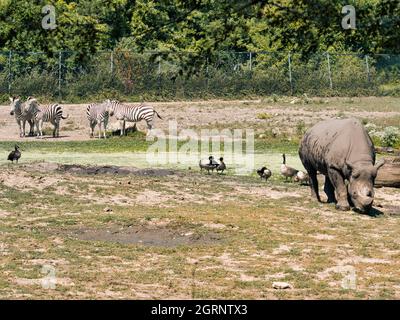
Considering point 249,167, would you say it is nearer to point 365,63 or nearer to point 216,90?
point 216,90

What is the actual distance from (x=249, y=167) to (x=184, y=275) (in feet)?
45.1

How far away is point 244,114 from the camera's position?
141 feet

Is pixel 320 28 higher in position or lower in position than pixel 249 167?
higher

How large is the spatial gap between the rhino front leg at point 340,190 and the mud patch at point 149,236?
4.06 meters

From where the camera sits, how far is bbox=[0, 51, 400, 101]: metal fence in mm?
50250

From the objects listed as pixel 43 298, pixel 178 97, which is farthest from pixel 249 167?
pixel 178 97

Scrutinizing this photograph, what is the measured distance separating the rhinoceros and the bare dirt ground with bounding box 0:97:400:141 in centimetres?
1469

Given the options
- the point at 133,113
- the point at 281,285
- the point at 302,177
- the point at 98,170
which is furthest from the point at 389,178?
the point at 133,113

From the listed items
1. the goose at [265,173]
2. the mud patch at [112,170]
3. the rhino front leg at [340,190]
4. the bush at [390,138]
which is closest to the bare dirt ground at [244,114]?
the bush at [390,138]

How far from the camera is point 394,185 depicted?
78.9 feet

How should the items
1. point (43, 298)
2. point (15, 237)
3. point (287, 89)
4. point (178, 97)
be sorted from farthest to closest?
point (287, 89) < point (178, 97) < point (15, 237) < point (43, 298)

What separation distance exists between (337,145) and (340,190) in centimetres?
95

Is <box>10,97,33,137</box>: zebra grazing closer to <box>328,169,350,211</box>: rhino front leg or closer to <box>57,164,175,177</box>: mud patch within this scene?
<box>57,164,175,177</box>: mud patch

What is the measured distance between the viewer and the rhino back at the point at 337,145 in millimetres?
20969
